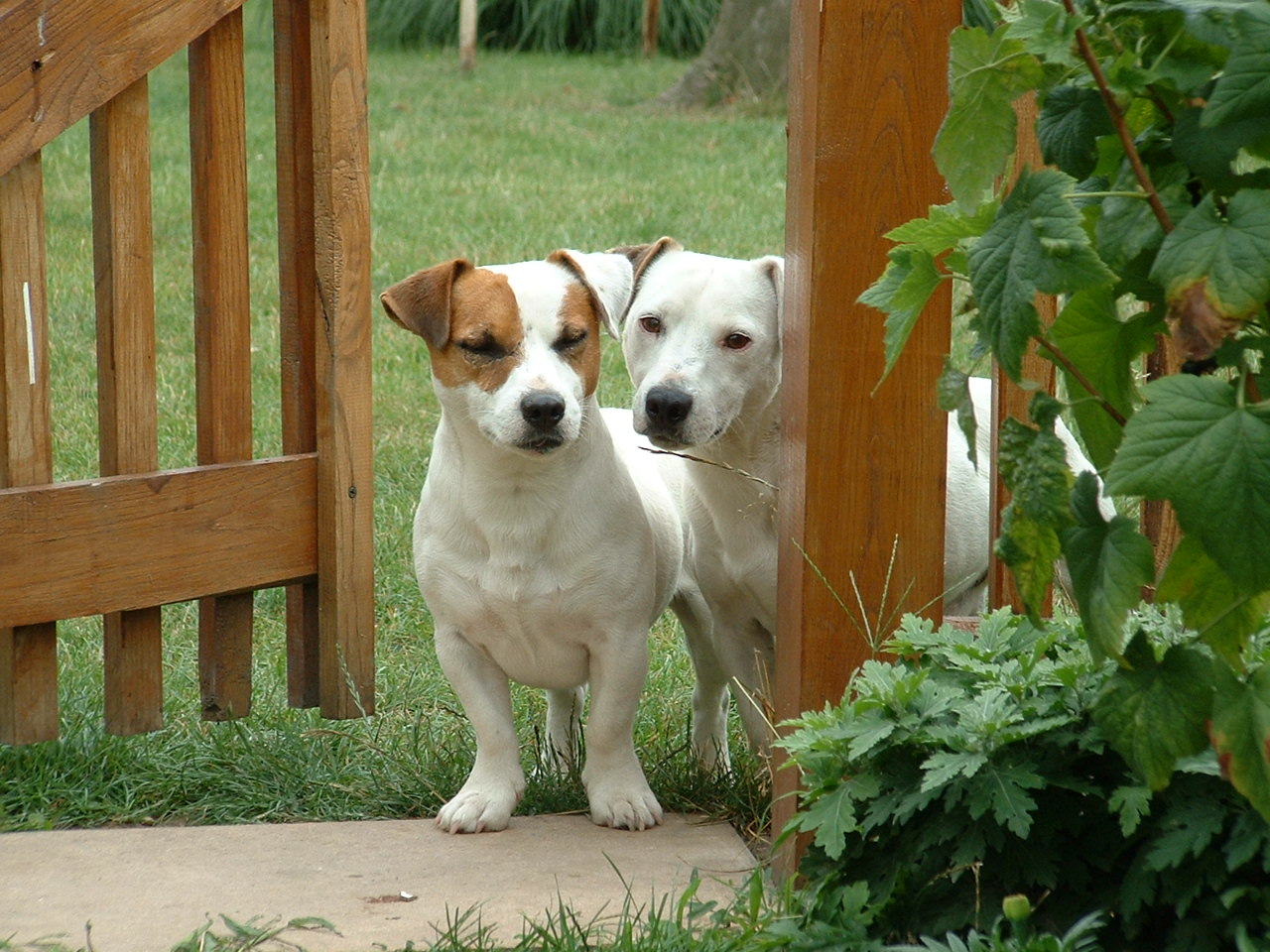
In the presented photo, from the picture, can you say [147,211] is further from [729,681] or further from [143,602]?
[729,681]

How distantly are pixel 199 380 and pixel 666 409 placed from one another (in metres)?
1.14

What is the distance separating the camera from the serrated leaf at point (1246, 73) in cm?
165

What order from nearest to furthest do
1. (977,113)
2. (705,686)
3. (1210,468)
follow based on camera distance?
(1210,468) → (977,113) → (705,686)

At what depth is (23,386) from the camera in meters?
3.48

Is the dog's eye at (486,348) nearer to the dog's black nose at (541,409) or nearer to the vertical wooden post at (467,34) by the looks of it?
the dog's black nose at (541,409)

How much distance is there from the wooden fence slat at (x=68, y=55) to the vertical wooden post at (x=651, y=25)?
14.7 m

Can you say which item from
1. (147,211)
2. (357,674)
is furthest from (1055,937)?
(147,211)

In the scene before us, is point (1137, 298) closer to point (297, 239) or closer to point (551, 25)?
point (297, 239)

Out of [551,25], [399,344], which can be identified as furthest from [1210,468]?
[551,25]

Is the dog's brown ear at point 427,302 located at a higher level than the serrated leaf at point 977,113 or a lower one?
lower

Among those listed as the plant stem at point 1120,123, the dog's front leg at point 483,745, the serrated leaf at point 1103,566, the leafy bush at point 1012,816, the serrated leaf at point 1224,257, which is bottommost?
the dog's front leg at point 483,745

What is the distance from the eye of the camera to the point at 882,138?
9.05ft

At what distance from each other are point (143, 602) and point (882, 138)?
1.99 metres

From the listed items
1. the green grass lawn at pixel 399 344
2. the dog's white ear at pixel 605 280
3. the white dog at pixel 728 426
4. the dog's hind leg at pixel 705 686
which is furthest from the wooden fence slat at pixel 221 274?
the dog's hind leg at pixel 705 686
